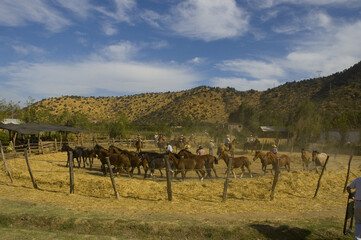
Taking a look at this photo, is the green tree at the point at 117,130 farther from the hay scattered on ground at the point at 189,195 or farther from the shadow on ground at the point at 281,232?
the shadow on ground at the point at 281,232

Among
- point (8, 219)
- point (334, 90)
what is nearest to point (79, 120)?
point (8, 219)

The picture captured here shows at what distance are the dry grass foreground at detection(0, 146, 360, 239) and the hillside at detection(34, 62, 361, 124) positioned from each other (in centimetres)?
3940

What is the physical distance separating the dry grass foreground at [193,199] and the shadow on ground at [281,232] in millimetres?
425

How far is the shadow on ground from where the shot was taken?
6.70 metres

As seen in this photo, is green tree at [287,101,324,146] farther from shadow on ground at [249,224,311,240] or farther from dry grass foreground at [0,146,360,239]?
shadow on ground at [249,224,311,240]

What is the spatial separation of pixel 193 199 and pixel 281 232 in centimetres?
346

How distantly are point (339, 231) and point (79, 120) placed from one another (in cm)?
3600

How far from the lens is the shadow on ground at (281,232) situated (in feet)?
22.0

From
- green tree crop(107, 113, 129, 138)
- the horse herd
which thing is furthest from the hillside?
the horse herd

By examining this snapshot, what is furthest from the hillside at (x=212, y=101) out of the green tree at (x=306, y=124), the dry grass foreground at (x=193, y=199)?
the dry grass foreground at (x=193, y=199)

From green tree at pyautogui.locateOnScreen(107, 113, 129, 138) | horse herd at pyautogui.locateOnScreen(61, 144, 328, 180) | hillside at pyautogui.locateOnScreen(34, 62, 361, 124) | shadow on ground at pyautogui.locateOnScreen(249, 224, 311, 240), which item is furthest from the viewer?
hillside at pyautogui.locateOnScreen(34, 62, 361, 124)

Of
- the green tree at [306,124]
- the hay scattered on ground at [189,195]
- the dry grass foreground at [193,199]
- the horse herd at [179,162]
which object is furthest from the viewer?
the green tree at [306,124]

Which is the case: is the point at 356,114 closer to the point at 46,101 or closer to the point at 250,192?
→ the point at 250,192

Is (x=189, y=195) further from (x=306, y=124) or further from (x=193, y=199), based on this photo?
(x=306, y=124)
